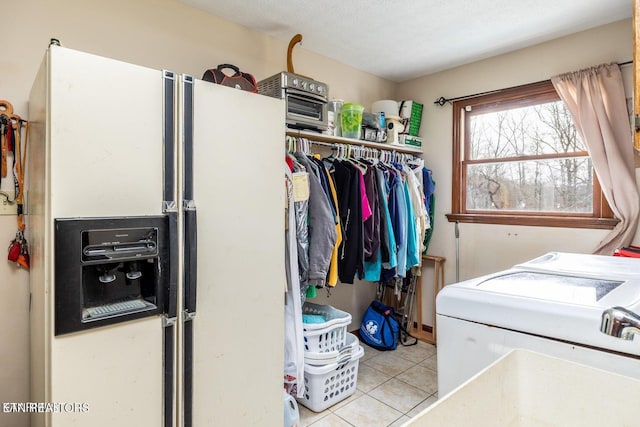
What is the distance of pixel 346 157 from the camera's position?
2.89 metres

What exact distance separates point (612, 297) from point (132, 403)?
5.88 feet

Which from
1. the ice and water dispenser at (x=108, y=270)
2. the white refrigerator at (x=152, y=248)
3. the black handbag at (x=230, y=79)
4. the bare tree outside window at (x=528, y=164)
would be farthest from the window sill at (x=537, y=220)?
the ice and water dispenser at (x=108, y=270)

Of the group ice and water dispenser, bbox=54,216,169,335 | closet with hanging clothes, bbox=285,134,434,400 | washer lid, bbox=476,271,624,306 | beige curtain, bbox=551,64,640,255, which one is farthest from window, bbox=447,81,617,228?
ice and water dispenser, bbox=54,216,169,335

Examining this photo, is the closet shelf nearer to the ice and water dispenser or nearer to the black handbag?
the black handbag

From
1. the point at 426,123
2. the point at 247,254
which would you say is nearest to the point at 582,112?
the point at 426,123

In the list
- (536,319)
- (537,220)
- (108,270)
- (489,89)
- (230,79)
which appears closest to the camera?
(536,319)

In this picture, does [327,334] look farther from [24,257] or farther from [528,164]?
[528,164]

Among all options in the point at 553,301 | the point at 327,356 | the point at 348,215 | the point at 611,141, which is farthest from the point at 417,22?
the point at 327,356

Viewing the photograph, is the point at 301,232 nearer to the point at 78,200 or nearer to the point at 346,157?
the point at 346,157

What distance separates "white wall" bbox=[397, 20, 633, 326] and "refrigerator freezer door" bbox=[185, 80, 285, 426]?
212cm

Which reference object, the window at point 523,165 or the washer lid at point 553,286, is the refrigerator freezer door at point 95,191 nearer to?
the washer lid at point 553,286

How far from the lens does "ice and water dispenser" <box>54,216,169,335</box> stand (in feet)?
4.11

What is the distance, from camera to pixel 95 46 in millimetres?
1968

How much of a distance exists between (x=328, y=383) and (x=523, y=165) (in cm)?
239
